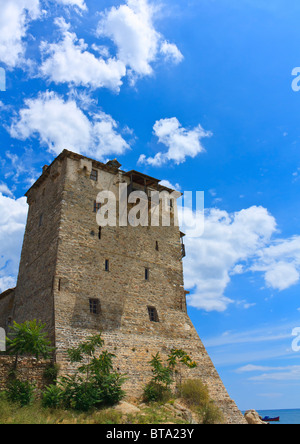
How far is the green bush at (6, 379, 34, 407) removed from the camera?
13375 mm

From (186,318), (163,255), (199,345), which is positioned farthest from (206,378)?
(163,255)

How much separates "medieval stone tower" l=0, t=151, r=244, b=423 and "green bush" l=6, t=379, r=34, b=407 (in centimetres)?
203

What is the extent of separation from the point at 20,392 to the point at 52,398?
4.26 feet

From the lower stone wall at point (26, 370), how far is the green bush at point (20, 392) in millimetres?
307

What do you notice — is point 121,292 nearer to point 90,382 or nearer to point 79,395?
point 90,382

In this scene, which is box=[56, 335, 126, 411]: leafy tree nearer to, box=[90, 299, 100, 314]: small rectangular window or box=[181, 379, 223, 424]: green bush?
box=[90, 299, 100, 314]: small rectangular window

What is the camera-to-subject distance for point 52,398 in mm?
13789

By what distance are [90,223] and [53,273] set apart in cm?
401

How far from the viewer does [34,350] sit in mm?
14414

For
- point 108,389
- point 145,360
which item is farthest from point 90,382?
point 145,360
